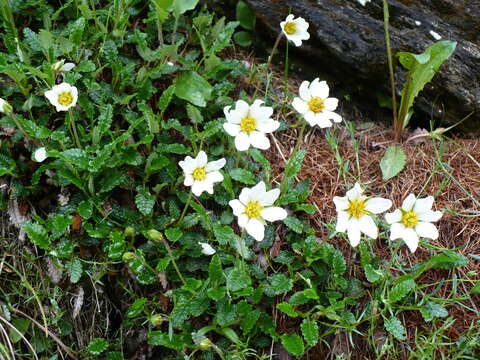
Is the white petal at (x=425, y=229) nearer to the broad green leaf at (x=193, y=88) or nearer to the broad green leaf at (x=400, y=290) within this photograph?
the broad green leaf at (x=400, y=290)

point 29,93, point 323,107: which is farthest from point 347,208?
point 29,93

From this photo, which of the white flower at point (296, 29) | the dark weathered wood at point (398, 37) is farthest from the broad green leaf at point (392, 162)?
the white flower at point (296, 29)

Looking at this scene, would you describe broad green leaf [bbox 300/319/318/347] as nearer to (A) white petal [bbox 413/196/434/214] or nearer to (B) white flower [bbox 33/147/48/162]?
(A) white petal [bbox 413/196/434/214]

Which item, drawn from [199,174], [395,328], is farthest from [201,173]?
[395,328]

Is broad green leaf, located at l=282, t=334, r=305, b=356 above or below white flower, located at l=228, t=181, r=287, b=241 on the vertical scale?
below

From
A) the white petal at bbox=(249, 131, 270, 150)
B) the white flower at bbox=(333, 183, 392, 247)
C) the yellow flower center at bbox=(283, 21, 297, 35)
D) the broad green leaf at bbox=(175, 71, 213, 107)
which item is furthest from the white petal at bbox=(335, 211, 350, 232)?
the yellow flower center at bbox=(283, 21, 297, 35)

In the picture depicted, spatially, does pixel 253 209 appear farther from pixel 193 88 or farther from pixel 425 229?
pixel 193 88
